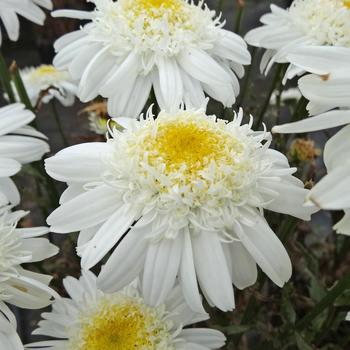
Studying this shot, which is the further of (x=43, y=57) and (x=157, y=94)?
(x=43, y=57)

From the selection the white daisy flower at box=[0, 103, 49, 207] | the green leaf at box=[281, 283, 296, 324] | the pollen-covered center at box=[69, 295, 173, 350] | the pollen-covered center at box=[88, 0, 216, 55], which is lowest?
the green leaf at box=[281, 283, 296, 324]

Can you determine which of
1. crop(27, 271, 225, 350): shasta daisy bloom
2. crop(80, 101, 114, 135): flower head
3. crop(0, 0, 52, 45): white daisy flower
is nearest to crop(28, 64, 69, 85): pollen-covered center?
crop(80, 101, 114, 135): flower head

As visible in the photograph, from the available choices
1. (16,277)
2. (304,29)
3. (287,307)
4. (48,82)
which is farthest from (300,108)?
(48,82)

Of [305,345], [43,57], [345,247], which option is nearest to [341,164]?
[305,345]

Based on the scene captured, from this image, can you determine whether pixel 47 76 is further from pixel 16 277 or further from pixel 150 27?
pixel 16 277

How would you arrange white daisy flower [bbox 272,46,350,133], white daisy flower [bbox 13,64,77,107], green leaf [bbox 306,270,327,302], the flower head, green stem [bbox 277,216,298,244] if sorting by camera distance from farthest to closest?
1. white daisy flower [bbox 13,64,77,107]
2. the flower head
3. green leaf [bbox 306,270,327,302]
4. green stem [bbox 277,216,298,244]
5. white daisy flower [bbox 272,46,350,133]

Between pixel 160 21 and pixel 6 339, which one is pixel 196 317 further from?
pixel 160 21

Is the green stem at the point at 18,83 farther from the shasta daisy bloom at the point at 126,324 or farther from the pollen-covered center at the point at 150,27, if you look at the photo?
the shasta daisy bloom at the point at 126,324

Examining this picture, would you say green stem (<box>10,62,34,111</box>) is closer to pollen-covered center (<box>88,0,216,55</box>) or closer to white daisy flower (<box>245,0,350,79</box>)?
pollen-covered center (<box>88,0,216,55</box>)
